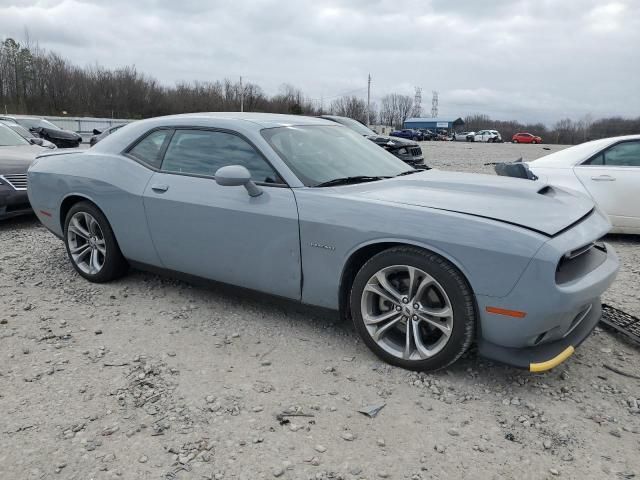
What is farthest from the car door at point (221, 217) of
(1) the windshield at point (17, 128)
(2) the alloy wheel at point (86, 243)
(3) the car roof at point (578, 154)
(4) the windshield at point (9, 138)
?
(1) the windshield at point (17, 128)

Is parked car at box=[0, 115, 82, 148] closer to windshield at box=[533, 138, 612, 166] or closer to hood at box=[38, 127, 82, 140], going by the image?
hood at box=[38, 127, 82, 140]

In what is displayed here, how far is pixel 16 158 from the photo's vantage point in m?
6.59

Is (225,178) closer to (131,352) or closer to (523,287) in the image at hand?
(131,352)

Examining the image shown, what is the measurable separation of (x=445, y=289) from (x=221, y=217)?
5.09 ft

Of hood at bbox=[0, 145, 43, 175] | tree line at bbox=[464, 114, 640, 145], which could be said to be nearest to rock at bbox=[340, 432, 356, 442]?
hood at bbox=[0, 145, 43, 175]

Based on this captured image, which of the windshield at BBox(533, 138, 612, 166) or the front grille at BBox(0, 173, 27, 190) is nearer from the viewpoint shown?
the windshield at BBox(533, 138, 612, 166)

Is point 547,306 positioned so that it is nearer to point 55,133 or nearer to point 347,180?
point 347,180

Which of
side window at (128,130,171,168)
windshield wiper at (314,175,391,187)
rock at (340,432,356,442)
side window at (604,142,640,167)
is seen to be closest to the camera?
rock at (340,432,356,442)

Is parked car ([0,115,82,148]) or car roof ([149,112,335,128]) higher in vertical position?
parked car ([0,115,82,148])

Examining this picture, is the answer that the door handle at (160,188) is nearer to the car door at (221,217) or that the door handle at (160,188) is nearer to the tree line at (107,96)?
the car door at (221,217)

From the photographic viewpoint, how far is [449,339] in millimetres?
2656

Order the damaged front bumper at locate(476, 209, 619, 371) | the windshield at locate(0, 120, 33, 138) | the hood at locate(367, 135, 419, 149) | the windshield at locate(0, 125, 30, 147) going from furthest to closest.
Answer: the hood at locate(367, 135, 419, 149) → the windshield at locate(0, 120, 33, 138) → the windshield at locate(0, 125, 30, 147) → the damaged front bumper at locate(476, 209, 619, 371)

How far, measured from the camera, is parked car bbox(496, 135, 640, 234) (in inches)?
221

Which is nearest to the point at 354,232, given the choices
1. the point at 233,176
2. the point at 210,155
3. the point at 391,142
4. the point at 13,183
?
the point at 233,176
